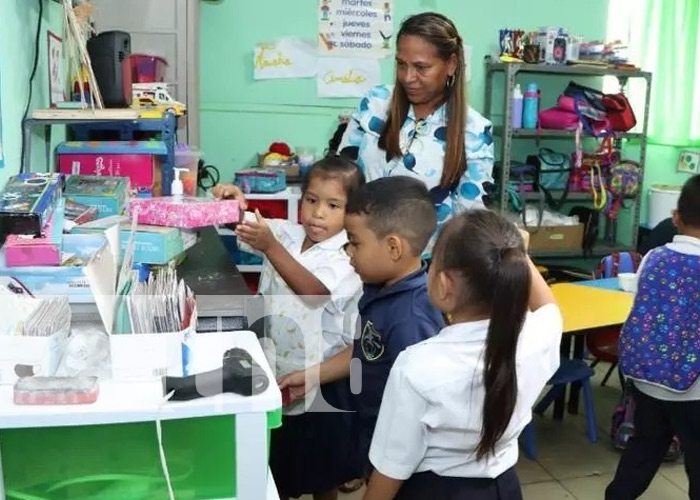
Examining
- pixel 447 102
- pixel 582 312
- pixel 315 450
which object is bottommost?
pixel 315 450

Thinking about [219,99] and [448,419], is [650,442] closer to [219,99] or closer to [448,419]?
[448,419]

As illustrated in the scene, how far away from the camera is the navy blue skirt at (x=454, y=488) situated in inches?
46.1

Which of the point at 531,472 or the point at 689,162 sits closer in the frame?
the point at 531,472

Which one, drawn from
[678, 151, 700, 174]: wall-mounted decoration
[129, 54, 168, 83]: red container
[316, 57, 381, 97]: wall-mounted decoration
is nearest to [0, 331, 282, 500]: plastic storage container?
[129, 54, 168, 83]: red container

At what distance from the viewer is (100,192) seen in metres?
1.57

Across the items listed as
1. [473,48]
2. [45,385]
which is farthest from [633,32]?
[45,385]

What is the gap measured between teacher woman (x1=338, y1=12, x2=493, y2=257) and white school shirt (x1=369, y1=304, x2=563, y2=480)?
70cm

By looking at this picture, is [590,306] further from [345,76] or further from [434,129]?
[345,76]

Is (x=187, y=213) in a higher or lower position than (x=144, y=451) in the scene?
higher

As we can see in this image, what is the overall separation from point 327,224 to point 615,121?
3049 mm

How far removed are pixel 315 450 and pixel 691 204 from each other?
1.32 metres

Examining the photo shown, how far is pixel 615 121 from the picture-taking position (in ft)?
13.5

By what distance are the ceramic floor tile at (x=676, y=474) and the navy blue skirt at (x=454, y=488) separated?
1717 mm

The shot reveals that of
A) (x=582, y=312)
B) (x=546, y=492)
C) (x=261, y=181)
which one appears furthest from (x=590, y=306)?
(x=261, y=181)
